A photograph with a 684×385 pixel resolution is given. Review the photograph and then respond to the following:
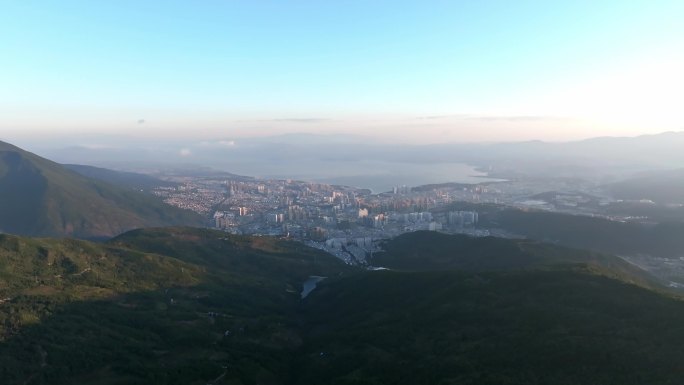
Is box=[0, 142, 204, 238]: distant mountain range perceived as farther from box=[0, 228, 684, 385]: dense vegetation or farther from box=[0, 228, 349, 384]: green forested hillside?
box=[0, 228, 684, 385]: dense vegetation

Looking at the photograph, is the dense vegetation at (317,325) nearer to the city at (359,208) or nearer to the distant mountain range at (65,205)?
the city at (359,208)

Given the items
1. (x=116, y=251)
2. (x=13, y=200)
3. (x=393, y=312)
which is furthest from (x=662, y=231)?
(x=13, y=200)

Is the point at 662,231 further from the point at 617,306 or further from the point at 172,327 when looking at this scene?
the point at 172,327

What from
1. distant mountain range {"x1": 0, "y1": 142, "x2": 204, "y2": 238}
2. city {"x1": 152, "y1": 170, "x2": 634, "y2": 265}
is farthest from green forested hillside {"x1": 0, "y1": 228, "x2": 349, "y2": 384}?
distant mountain range {"x1": 0, "y1": 142, "x2": 204, "y2": 238}

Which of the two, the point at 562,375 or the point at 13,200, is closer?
the point at 562,375

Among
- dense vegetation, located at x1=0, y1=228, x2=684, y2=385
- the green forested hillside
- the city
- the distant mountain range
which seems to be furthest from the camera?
the distant mountain range

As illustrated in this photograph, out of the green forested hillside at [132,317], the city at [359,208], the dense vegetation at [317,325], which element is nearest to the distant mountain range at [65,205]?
the city at [359,208]
